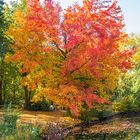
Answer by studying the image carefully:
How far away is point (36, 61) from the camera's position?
78.1 ft

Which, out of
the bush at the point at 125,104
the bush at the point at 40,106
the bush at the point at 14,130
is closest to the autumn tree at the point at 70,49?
the bush at the point at 14,130

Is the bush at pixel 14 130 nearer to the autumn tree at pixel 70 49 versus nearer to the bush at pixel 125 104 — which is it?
the autumn tree at pixel 70 49

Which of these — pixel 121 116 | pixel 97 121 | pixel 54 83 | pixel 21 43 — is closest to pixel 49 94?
pixel 54 83

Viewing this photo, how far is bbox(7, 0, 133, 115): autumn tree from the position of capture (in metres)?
23.1

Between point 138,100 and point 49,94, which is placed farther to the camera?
point 138,100

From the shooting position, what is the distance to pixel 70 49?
78.7 feet

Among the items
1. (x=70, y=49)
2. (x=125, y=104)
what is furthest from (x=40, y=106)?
(x=70, y=49)

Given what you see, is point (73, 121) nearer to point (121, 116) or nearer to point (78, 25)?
point (78, 25)

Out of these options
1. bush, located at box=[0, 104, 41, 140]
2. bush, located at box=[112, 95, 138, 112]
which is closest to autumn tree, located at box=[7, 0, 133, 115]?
bush, located at box=[0, 104, 41, 140]

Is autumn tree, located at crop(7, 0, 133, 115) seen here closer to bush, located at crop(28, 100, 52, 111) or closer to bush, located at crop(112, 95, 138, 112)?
bush, located at crop(28, 100, 52, 111)

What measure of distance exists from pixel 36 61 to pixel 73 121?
4.74 metres

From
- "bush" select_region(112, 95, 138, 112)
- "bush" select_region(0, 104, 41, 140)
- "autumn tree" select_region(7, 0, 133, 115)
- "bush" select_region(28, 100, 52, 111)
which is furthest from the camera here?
"bush" select_region(112, 95, 138, 112)

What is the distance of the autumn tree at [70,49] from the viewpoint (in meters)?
23.1

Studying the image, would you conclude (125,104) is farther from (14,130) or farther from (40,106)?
(14,130)
